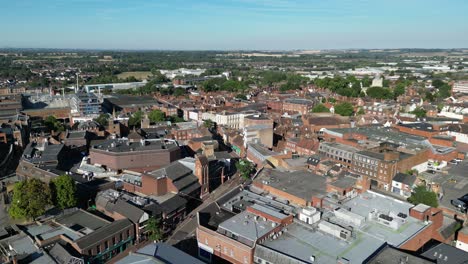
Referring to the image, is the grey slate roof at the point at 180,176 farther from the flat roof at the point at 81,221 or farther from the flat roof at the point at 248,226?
the flat roof at the point at 248,226

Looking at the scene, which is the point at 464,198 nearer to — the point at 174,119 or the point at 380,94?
the point at 174,119

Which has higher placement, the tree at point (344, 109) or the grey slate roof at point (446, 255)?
the tree at point (344, 109)

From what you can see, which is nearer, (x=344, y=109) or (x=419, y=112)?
(x=419, y=112)

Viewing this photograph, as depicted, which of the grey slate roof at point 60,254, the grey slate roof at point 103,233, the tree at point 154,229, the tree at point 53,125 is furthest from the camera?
the tree at point 53,125

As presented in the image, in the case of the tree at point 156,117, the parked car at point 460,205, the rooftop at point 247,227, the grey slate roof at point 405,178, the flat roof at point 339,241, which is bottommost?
the parked car at point 460,205

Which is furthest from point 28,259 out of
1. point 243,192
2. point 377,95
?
point 377,95

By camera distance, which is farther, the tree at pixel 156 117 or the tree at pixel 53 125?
the tree at pixel 156 117

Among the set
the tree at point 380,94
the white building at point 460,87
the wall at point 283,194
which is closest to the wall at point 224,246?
the wall at point 283,194

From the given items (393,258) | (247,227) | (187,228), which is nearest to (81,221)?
(187,228)
